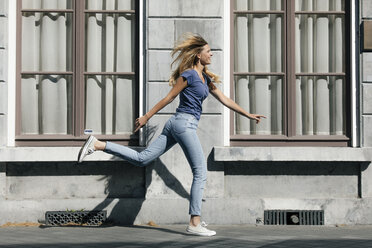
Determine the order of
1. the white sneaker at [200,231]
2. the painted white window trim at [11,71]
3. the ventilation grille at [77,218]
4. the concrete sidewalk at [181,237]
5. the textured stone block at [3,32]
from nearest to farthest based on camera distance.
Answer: the concrete sidewalk at [181,237] → the white sneaker at [200,231] → the ventilation grille at [77,218] → the textured stone block at [3,32] → the painted white window trim at [11,71]

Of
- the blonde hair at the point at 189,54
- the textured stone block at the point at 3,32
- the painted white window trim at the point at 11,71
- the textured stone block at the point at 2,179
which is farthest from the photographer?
the painted white window trim at the point at 11,71

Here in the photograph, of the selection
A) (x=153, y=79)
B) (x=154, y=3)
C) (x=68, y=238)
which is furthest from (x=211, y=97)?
(x=68, y=238)

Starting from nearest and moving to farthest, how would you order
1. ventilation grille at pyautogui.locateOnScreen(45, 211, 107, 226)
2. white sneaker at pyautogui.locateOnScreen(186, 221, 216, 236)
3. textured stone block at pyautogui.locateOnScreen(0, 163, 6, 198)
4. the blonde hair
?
white sneaker at pyautogui.locateOnScreen(186, 221, 216, 236)
the blonde hair
ventilation grille at pyautogui.locateOnScreen(45, 211, 107, 226)
textured stone block at pyautogui.locateOnScreen(0, 163, 6, 198)

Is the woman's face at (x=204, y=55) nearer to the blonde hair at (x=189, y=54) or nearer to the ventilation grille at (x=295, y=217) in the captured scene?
the blonde hair at (x=189, y=54)

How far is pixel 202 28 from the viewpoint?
900cm

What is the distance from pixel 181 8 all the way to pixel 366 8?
227 cm

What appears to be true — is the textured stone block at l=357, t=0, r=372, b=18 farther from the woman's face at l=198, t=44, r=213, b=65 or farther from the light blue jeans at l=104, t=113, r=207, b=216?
the light blue jeans at l=104, t=113, r=207, b=216

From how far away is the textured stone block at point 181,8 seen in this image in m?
8.98

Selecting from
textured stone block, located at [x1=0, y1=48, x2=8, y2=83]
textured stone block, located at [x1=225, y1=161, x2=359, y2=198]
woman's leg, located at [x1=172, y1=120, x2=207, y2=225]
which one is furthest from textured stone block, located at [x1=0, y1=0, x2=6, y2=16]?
textured stone block, located at [x1=225, y1=161, x2=359, y2=198]

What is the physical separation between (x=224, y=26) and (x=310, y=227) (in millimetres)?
2654

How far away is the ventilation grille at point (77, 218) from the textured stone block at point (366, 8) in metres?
3.98

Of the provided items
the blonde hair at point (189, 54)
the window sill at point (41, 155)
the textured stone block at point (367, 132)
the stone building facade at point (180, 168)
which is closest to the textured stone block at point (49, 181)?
the stone building facade at point (180, 168)

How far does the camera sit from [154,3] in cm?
898

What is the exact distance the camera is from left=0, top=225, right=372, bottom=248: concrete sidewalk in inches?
279
